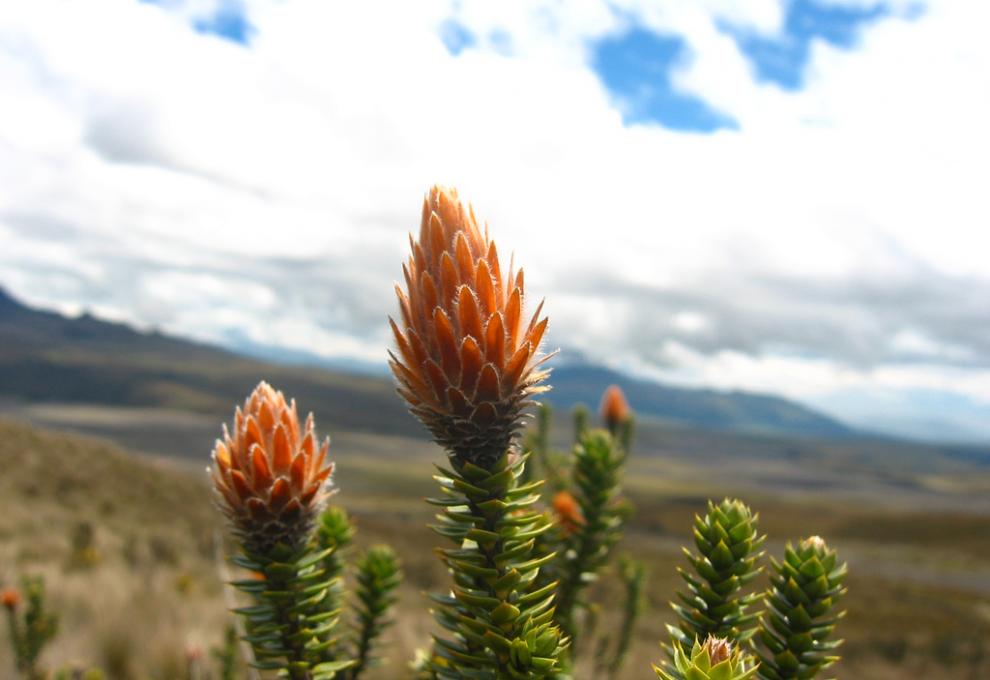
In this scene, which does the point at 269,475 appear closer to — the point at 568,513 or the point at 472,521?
the point at 472,521

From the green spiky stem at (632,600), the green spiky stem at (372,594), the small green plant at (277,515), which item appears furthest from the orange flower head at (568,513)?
the green spiky stem at (632,600)

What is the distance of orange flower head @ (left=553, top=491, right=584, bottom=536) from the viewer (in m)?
2.94

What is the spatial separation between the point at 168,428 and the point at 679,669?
179 meters

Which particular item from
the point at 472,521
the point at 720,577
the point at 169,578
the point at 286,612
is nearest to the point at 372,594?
the point at 286,612

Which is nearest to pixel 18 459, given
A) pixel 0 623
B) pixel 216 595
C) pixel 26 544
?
pixel 26 544

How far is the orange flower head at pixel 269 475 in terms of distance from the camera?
1.75 metres

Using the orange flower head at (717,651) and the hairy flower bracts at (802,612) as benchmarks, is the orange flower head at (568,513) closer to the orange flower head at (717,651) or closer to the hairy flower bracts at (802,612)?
the hairy flower bracts at (802,612)

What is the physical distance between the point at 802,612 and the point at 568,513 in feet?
5.59

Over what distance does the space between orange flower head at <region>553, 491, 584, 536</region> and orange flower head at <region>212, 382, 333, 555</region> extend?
137cm

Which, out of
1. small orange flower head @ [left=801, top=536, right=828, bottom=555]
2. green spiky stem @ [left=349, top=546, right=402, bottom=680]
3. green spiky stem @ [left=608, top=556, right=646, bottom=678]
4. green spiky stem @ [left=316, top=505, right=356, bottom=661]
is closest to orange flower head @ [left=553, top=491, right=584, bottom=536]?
green spiky stem @ [left=349, top=546, right=402, bottom=680]

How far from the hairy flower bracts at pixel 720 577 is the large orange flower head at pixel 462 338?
0.60 m

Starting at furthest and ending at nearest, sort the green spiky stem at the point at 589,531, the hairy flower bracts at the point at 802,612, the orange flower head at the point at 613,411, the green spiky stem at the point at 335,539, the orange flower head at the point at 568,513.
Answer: the orange flower head at the point at 613,411 → the orange flower head at the point at 568,513 → the green spiky stem at the point at 589,531 → the green spiky stem at the point at 335,539 → the hairy flower bracts at the point at 802,612

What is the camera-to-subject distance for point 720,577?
1.72m

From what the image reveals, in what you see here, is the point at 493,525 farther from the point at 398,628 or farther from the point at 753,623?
the point at 398,628
